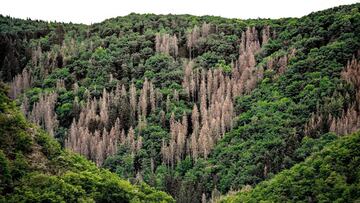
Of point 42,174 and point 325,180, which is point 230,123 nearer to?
point 325,180

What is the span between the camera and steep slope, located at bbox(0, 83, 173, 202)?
72.4 m

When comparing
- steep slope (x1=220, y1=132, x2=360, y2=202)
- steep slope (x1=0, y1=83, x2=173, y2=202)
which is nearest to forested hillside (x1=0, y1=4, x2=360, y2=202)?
steep slope (x1=220, y1=132, x2=360, y2=202)

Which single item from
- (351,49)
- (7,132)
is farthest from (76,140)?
(7,132)

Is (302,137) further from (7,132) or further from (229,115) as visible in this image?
(7,132)

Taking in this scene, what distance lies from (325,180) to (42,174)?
1362 inches

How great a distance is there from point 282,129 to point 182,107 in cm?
3907

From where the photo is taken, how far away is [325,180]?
9312 centimetres

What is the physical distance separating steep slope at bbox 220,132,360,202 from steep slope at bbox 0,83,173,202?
17.5 meters

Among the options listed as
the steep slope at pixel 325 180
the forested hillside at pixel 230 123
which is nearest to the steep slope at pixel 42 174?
the steep slope at pixel 325 180

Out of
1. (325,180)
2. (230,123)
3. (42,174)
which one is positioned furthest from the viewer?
(230,123)

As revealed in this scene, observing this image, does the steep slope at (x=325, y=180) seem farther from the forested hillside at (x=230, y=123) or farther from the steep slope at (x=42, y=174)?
the forested hillside at (x=230, y=123)

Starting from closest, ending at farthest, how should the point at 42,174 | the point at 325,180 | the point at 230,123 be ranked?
the point at 42,174, the point at 325,180, the point at 230,123

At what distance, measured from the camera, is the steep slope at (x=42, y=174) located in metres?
72.4

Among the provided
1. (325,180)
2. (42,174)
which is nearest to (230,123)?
(325,180)
